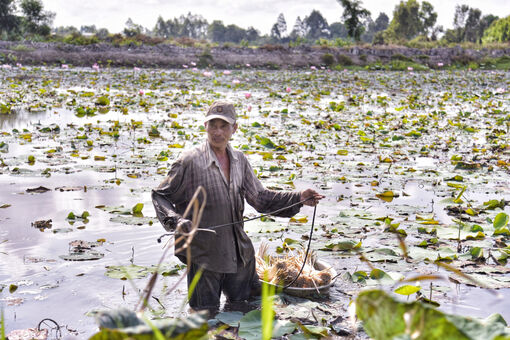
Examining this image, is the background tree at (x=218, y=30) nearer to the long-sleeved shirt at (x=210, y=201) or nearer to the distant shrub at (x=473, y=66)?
the distant shrub at (x=473, y=66)

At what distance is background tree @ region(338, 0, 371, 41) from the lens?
40.4 m

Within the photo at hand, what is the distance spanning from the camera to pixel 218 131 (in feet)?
9.85

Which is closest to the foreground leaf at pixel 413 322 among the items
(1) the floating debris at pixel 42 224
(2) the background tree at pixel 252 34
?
(1) the floating debris at pixel 42 224

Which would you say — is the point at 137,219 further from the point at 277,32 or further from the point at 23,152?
the point at 277,32

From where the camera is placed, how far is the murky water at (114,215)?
316 cm

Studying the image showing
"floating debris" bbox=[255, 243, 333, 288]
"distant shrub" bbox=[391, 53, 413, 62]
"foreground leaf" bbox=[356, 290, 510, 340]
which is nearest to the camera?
"foreground leaf" bbox=[356, 290, 510, 340]

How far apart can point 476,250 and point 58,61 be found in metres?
25.0

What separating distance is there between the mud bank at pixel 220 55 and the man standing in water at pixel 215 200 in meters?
22.9

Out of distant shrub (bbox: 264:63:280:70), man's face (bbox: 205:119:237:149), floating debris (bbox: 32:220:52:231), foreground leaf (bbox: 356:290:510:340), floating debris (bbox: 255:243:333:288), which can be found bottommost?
floating debris (bbox: 32:220:52:231)

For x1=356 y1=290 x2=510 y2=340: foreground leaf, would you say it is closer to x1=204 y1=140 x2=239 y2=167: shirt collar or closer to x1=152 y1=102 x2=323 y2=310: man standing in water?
x1=152 y1=102 x2=323 y2=310: man standing in water

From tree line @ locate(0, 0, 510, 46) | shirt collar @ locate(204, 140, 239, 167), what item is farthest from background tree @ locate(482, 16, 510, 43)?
shirt collar @ locate(204, 140, 239, 167)

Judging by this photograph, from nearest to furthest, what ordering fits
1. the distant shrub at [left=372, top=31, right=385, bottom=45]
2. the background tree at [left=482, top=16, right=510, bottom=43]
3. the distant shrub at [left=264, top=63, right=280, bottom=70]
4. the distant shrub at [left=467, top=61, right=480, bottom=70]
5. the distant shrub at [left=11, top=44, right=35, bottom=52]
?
the distant shrub at [left=11, top=44, right=35, bottom=52]
the distant shrub at [left=264, top=63, right=280, bottom=70]
the distant shrub at [left=467, top=61, right=480, bottom=70]
the distant shrub at [left=372, top=31, right=385, bottom=45]
the background tree at [left=482, top=16, right=510, bottom=43]

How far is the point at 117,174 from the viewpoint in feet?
19.9

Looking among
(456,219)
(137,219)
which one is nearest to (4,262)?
(137,219)
